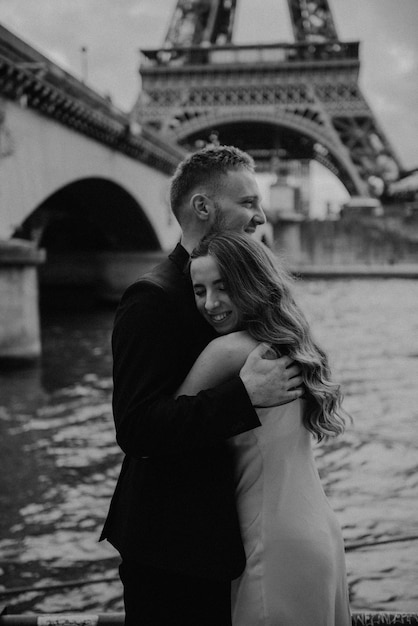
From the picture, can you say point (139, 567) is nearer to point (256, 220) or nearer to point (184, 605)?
point (184, 605)

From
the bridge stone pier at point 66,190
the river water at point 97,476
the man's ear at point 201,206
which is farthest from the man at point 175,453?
the bridge stone pier at point 66,190

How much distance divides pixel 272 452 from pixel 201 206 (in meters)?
0.81

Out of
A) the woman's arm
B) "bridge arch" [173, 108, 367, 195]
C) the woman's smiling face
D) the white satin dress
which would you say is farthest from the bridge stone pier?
"bridge arch" [173, 108, 367, 195]

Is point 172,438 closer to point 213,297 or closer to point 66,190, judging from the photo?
point 213,297

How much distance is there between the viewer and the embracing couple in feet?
5.73

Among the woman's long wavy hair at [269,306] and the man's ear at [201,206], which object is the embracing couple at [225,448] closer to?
the woman's long wavy hair at [269,306]

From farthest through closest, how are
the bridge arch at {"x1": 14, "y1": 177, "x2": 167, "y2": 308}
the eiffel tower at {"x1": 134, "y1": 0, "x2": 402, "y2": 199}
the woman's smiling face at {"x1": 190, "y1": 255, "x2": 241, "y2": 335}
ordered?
the eiffel tower at {"x1": 134, "y1": 0, "x2": 402, "y2": 199}
the bridge arch at {"x1": 14, "y1": 177, "x2": 167, "y2": 308}
the woman's smiling face at {"x1": 190, "y1": 255, "x2": 241, "y2": 335}

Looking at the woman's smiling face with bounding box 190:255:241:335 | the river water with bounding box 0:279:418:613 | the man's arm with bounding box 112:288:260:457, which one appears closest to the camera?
the man's arm with bounding box 112:288:260:457

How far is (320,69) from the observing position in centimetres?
4025

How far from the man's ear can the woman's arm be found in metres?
0.51

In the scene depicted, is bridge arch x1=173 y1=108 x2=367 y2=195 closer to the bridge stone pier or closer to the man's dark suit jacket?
the bridge stone pier

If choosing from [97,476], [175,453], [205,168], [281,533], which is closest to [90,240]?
[97,476]

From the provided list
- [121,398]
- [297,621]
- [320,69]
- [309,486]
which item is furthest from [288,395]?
Result: [320,69]

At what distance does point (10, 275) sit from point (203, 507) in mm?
10425
